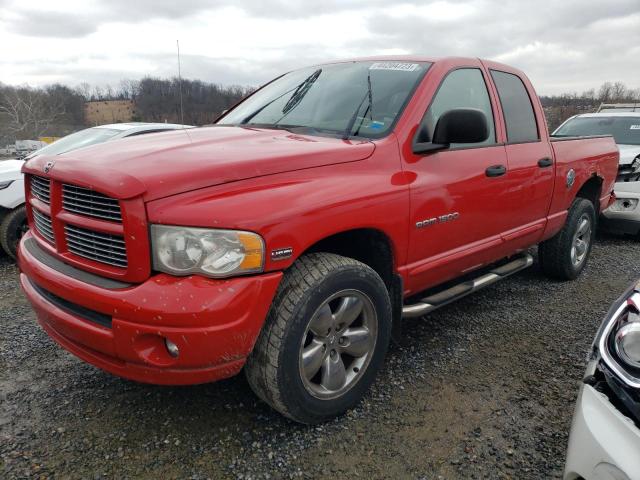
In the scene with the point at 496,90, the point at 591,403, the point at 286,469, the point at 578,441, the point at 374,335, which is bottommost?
the point at 286,469

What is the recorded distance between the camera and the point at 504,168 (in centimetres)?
330

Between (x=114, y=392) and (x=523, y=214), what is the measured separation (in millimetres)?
3011

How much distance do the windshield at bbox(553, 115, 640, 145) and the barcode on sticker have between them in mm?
4742

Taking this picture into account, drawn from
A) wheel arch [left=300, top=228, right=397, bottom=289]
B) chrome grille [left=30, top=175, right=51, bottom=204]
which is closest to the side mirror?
wheel arch [left=300, top=228, right=397, bottom=289]

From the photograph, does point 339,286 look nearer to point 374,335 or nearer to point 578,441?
point 374,335

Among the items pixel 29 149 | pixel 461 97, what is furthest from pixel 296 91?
pixel 29 149

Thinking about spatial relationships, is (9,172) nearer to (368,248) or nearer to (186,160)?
(186,160)

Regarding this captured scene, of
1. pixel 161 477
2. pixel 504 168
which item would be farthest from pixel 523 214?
pixel 161 477

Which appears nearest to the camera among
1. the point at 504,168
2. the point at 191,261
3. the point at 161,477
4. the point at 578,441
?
the point at 578,441

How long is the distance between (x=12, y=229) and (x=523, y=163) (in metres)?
4.90

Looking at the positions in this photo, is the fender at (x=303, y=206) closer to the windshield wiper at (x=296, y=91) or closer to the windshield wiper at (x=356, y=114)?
Result: the windshield wiper at (x=356, y=114)

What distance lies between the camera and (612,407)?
146 centimetres

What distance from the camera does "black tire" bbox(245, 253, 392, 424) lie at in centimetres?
212

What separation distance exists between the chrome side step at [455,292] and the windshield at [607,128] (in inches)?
161
